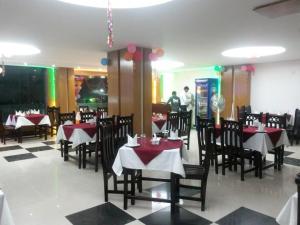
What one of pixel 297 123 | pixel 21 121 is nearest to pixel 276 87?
pixel 297 123

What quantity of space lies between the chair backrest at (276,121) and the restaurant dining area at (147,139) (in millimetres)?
19

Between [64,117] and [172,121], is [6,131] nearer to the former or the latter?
[64,117]

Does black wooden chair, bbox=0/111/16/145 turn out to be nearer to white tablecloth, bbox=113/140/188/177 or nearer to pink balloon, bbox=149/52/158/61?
pink balloon, bbox=149/52/158/61

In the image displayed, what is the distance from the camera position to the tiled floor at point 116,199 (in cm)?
→ 279

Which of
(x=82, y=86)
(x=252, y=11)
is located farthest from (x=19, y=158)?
(x=82, y=86)

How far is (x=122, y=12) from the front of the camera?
312 centimetres

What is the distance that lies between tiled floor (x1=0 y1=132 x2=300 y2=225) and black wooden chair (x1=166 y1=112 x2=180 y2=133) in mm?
1721

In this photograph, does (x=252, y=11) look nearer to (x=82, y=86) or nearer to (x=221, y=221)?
(x=221, y=221)

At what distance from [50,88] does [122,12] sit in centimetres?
729

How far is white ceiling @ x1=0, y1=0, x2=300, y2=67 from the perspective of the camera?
2.95m

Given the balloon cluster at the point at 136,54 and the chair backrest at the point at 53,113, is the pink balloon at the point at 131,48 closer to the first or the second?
the balloon cluster at the point at 136,54

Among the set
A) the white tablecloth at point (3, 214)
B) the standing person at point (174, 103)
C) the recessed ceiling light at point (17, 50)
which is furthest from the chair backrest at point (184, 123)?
the white tablecloth at point (3, 214)

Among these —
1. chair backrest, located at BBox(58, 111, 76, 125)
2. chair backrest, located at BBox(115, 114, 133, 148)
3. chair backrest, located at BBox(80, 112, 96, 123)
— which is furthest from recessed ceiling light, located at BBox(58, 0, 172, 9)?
chair backrest, located at BBox(80, 112, 96, 123)

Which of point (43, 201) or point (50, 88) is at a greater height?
point (50, 88)
